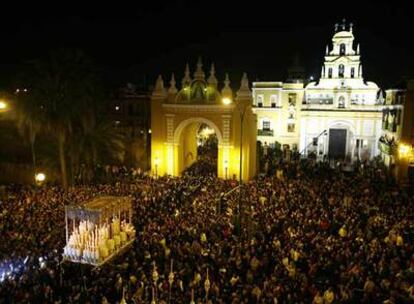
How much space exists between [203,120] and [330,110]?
19.5 meters

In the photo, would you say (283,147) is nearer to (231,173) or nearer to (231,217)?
(231,173)

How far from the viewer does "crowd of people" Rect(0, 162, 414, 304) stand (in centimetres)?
1157

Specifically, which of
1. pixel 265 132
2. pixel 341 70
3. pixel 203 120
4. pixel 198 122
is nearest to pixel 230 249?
pixel 203 120

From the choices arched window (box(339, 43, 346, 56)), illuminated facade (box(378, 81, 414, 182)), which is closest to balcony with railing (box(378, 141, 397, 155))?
illuminated facade (box(378, 81, 414, 182))

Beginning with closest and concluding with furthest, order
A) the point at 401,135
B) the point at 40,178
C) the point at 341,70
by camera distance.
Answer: the point at 40,178, the point at 401,135, the point at 341,70

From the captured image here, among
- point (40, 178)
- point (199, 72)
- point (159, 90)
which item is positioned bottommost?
point (40, 178)

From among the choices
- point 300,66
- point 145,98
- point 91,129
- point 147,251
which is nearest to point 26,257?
point 147,251

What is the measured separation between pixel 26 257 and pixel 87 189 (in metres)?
9.42

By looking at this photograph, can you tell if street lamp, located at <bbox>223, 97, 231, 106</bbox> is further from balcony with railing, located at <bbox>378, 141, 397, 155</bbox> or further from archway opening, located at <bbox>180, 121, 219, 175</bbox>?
balcony with railing, located at <bbox>378, 141, 397, 155</bbox>

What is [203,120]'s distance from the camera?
28500mm

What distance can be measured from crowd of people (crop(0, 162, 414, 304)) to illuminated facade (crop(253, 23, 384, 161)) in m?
20.3

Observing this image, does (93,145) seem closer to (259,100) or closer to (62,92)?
(62,92)

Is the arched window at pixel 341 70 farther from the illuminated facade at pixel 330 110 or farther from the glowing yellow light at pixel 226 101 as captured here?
the glowing yellow light at pixel 226 101

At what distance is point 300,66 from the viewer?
1905 inches
